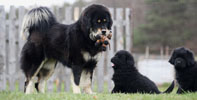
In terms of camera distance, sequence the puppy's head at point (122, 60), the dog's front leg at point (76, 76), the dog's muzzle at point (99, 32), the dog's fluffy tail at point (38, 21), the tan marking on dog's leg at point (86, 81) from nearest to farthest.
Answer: the dog's muzzle at point (99, 32) → the dog's front leg at point (76, 76) → the tan marking on dog's leg at point (86, 81) → the puppy's head at point (122, 60) → the dog's fluffy tail at point (38, 21)

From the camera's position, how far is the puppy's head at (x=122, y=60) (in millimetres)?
6383

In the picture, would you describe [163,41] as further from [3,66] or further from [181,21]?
[3,66]

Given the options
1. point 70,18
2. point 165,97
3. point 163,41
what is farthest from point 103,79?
point 163,41

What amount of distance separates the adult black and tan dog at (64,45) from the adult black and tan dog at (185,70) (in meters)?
1.67

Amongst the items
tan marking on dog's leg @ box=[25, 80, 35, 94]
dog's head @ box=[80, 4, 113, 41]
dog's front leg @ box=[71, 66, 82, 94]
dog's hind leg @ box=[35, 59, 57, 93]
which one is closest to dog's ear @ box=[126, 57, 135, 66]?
dog's head @ box=[80, 4, 113, 41]

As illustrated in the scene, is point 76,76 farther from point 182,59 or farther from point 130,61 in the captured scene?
point 182,59

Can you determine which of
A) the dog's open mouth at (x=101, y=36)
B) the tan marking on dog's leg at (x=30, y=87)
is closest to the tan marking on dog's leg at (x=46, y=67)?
the tan marking on dog's leg at (x=30, y=87)

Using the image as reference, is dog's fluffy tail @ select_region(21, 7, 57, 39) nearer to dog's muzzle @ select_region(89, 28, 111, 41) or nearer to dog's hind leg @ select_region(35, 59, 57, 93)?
dog's hind leg @ select_region(35, 59, 57, 93)

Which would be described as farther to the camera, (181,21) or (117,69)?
(181,21)

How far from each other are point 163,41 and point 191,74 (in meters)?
22.7

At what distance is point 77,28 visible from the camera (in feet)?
19.6

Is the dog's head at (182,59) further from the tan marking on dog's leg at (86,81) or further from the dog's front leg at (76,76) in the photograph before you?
the dog's front leg at (76,76)

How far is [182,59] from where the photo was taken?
6066 mm

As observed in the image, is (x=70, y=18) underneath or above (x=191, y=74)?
above
